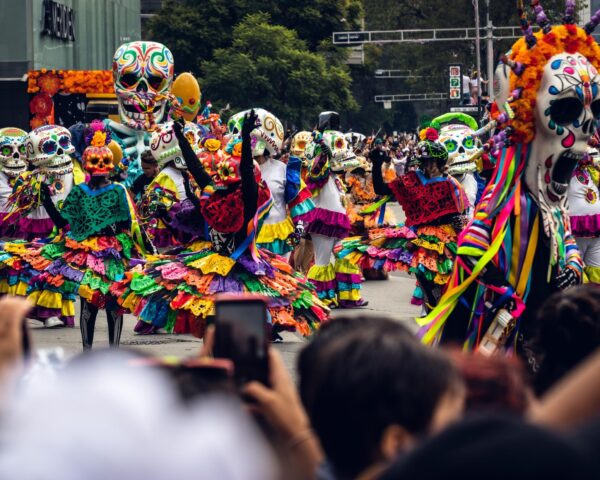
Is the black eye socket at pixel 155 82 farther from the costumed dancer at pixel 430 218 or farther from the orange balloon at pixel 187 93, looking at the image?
the costumed dancer at pixel 430 218

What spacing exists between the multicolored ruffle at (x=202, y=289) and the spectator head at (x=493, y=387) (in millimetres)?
6004

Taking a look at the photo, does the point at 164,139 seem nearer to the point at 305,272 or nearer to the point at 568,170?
the point at 305,272

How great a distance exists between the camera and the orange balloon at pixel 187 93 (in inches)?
595

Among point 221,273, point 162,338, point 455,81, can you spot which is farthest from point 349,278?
point 455,81

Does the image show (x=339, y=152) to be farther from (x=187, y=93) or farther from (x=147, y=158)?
(x=147, y=158)

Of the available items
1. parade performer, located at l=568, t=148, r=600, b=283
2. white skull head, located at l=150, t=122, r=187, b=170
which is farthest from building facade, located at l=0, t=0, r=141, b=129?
parade performer, located at l=568, t=148, r=600, b=283

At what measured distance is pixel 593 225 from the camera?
10.4 m

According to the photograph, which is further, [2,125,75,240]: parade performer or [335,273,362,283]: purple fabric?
[335,273,362,283]: purple fabric

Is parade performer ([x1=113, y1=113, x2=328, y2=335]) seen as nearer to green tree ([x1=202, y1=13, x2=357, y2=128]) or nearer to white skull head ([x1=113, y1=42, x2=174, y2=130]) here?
white skull head ([x1=113, y1=42, x2=174, y2=130])

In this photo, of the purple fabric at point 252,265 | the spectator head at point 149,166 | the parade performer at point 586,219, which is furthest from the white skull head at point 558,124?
the spectator head at point 149,166

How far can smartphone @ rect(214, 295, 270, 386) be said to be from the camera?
306 centimetres

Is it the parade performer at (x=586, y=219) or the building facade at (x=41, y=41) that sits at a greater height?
the building facade at (x=41, y=41)

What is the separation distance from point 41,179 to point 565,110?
7.63 metres

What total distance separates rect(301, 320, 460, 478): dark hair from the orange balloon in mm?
12682
